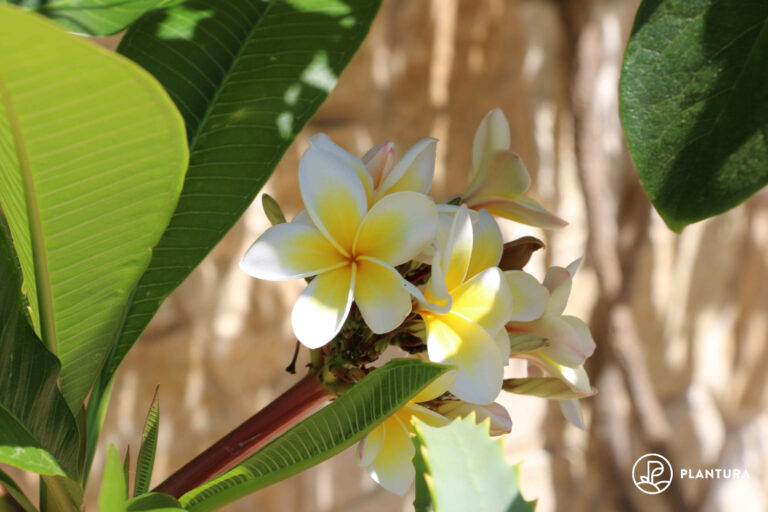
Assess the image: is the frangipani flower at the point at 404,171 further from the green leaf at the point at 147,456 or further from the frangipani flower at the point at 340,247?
the green leaf at the point at 147,456

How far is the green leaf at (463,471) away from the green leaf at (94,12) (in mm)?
273

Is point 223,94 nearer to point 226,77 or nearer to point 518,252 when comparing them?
point 226,77

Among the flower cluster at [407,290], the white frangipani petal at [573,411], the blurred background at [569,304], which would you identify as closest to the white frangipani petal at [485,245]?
the flower cluster at [407,290]

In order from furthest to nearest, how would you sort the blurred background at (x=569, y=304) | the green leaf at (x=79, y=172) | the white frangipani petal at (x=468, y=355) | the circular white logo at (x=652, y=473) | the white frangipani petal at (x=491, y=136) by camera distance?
1. the circular white logo at (x=652, y=473)
2. the blurred background at (x=569, y=304)
3. the white frangipani petal at (x=491, y=136)
4. the white frangipani petal at (x=468, y=355)
5. the green leaf at (x=79, y=172)

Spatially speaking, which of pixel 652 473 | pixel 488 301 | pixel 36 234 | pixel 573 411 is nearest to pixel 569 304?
pixel 652 473

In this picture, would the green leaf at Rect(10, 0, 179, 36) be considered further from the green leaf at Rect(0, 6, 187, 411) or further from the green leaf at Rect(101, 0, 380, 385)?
the green leaf at Rect(0, 6, 187, 411)

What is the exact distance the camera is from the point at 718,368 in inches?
85.4

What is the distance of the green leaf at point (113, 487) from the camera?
0.92 feet

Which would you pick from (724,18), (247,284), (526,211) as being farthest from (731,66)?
(247,284)

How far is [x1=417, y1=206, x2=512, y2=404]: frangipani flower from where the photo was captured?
0.31m

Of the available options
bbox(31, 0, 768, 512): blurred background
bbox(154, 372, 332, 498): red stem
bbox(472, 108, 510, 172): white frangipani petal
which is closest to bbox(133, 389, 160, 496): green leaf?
bbox(154, 372, 332, 498): red stem

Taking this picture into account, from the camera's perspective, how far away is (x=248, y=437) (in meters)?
0.35

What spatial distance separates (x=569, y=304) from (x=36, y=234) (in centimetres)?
163

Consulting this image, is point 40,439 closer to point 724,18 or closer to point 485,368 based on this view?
point 485,368
